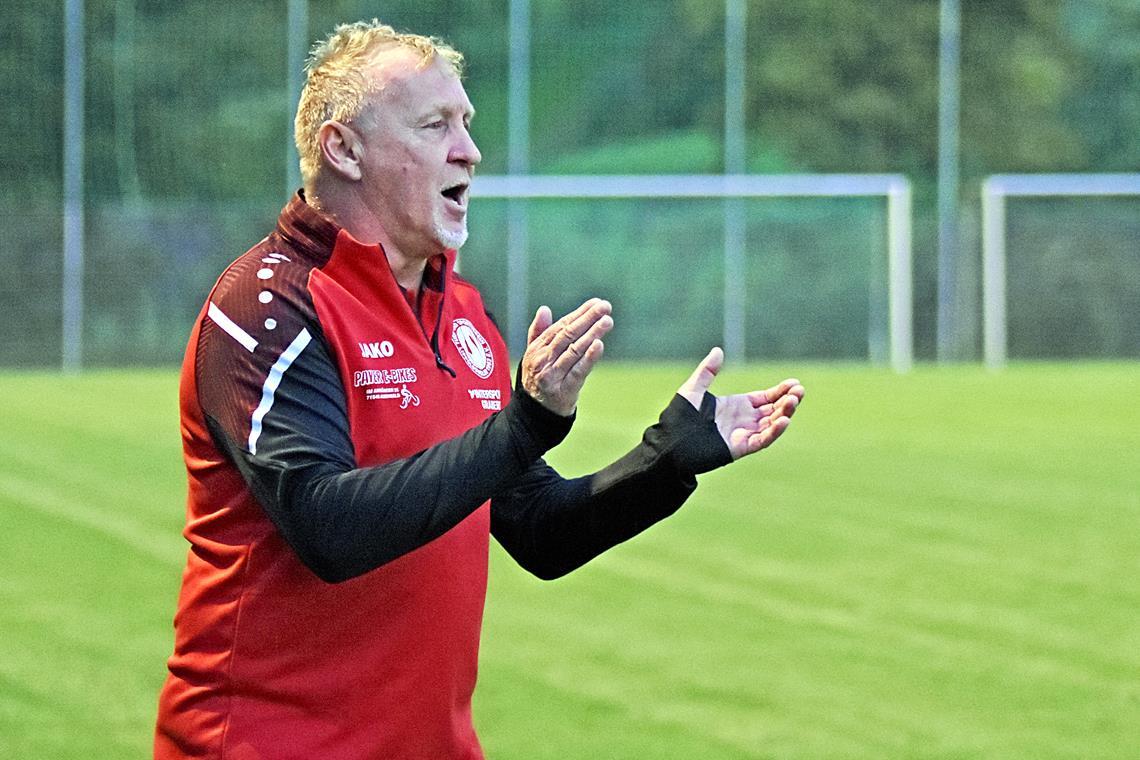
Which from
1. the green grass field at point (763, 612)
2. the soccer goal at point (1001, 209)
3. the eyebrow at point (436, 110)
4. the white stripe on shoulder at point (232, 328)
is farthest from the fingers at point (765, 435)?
the soccer goal at point (1001, 209)

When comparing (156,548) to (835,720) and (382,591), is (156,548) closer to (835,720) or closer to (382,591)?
(835,720)

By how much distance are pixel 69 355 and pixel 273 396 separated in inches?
985

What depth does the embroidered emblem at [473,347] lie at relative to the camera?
3771 mm

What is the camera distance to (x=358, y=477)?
10.8 feet

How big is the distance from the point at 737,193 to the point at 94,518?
18.3 metres

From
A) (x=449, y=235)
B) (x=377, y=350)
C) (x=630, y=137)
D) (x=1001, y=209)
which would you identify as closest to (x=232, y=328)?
(x=377, y=350)

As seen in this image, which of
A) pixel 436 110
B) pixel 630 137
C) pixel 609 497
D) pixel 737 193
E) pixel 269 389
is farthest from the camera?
pixel 630 137

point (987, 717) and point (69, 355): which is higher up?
point (69, 355)

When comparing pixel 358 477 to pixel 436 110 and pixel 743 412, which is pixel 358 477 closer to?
pixel 436 110

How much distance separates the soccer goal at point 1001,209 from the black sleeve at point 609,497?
25.2 meters

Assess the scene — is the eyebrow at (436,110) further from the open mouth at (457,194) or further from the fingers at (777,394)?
the fingers at (777,394)

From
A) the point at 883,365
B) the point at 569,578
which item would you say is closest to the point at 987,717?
the point at 569,578

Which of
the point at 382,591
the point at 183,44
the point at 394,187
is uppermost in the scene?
the point at 183,44

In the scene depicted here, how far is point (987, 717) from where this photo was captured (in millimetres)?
6949
